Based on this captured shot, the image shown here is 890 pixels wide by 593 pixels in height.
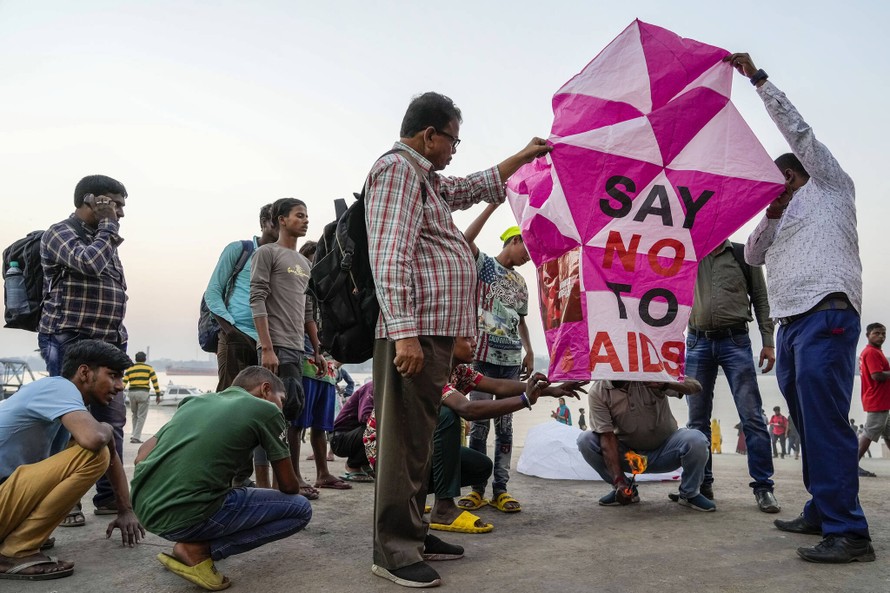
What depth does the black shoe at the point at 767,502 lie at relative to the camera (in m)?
3.93

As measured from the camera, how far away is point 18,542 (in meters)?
2.65

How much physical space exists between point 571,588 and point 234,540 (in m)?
1.44

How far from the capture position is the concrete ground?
2.51 m

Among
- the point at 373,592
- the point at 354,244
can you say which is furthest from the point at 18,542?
the point at 354,244

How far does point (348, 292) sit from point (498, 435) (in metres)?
2.04

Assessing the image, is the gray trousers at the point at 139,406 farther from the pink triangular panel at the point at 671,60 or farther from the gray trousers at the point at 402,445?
the pink triangular panel at the point at 671,60

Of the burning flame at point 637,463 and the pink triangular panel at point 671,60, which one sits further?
the burning flame at point 637,463

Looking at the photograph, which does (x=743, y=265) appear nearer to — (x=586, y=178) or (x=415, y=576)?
(x=586, y=178)

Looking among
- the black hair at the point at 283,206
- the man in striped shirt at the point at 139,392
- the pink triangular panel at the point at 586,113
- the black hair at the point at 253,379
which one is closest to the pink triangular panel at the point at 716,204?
the pink triangular panel at the point at 586,113

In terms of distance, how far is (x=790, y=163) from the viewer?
349 centimetres

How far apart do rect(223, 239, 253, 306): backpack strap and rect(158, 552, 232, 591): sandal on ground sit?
2301 millimetres

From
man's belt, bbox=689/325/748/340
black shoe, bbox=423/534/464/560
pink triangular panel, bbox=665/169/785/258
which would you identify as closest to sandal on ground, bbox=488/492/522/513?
black shoe, bbox=423/534/464/560

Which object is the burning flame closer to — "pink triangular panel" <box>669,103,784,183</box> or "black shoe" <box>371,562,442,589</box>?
"pink triangular panel" <box>669,103,784,183</box>

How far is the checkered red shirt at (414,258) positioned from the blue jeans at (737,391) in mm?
2388
